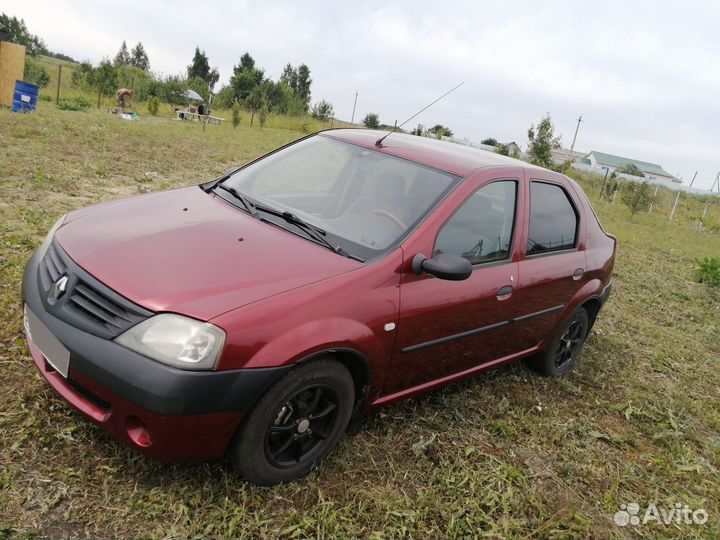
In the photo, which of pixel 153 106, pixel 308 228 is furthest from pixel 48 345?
pixel 153 106

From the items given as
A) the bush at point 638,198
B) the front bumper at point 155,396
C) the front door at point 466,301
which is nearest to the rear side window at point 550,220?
the front door at point 466,301

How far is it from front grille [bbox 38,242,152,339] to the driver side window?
153 centimetres

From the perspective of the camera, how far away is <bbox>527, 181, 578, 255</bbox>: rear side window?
3.72 meters

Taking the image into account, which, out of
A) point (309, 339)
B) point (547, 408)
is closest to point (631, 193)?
point (547, 408)

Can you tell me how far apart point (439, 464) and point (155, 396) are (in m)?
1.65

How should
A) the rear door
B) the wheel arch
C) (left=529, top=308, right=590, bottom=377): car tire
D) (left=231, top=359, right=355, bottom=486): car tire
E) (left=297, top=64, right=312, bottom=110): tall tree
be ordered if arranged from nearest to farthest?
(left=231, top=359, right=355, bottom=486): car tire → the wheel arch → the rear door → (left=529, top=308, right=590, bottom=377): car tire → (left=297, top=64, right=312, bottom=110): tall tree

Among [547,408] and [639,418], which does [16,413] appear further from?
[639,418]

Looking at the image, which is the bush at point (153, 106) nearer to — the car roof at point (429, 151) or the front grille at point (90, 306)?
the car roof at point (429, 151)

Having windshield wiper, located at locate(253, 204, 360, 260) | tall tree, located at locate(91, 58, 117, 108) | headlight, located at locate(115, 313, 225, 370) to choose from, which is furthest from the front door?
tall tree, located at locate(91, 58, 117, 108)

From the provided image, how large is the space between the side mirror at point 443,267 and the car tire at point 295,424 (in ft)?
2.10

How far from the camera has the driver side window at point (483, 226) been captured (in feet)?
10.1

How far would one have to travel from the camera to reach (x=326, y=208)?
3221 mm

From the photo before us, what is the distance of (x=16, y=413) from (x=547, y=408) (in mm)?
3253

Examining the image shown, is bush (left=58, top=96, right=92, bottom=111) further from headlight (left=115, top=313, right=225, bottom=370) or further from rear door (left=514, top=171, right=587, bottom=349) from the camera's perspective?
headlight (left=115, top=313, right=225, bottom=370)
